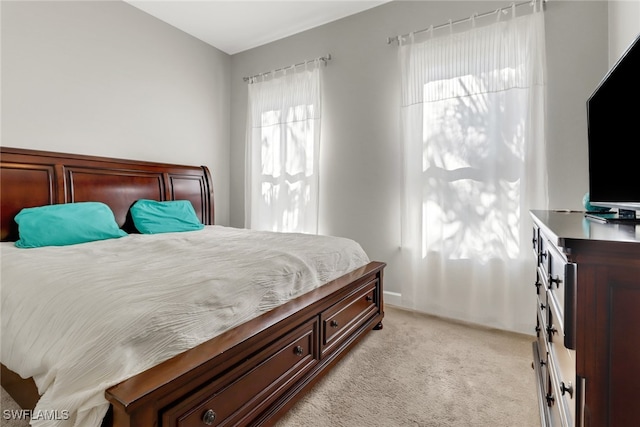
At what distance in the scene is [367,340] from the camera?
222cm

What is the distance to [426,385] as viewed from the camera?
1704 millimetres

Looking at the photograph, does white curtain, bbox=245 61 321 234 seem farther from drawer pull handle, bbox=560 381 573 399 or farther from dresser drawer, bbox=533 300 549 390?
drawer pull handle, bbox=560 381 573 399

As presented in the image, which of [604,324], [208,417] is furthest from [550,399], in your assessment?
[208,417]

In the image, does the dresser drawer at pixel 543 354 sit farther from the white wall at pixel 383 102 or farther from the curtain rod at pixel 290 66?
the curtain rod at pixel 290 66

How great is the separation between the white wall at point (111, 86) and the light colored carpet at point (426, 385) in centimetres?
205

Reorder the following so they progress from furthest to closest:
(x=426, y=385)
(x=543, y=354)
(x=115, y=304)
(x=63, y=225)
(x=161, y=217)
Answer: (x=161, y=217) < (x=63, y=225) < (x=426, y=385) < (x=543, y=354) < (x=115, y=304)

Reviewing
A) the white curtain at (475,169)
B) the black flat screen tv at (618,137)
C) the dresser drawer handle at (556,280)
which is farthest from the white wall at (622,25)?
the dresser drawer handle at (556,280)

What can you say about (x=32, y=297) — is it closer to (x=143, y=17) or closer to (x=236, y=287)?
(x=236, y=287)

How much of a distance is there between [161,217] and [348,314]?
1936 mm

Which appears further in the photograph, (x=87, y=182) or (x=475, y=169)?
(x=87, y=182)

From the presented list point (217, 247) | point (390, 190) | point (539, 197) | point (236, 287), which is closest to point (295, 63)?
point (390, 190)

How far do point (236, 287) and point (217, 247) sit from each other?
777mm

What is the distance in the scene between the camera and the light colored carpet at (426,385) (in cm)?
145

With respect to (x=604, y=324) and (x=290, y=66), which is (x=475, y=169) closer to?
(x=604, y=324)
